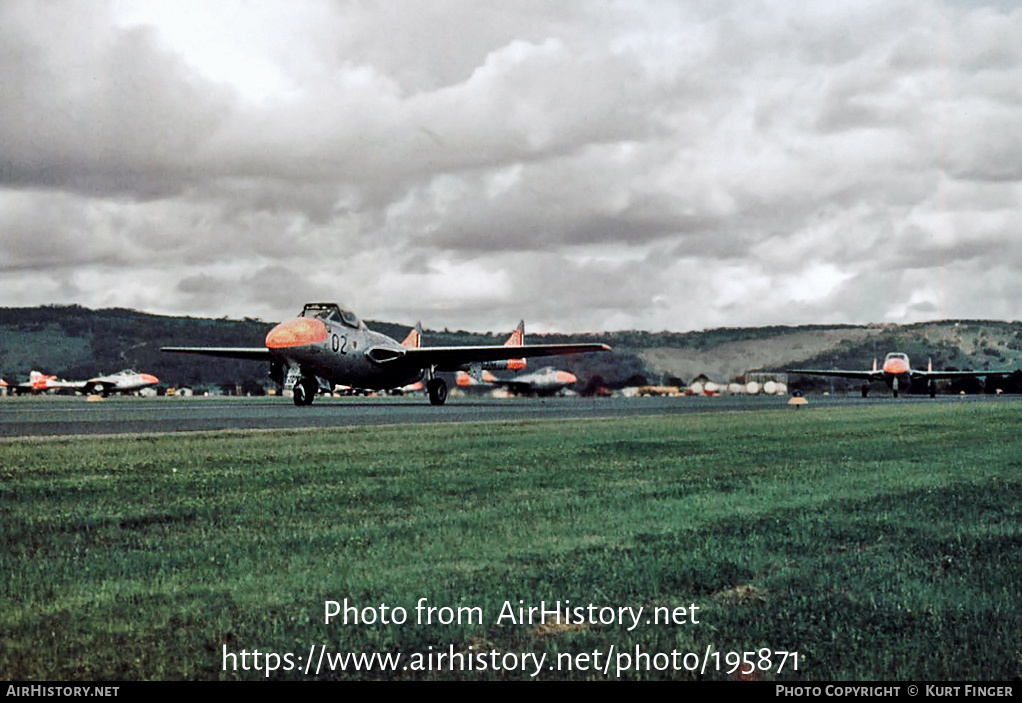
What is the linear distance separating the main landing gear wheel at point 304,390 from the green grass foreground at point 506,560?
26624 millimetres

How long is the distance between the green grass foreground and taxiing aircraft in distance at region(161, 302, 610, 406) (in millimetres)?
22760

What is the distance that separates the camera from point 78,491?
34.8 feet

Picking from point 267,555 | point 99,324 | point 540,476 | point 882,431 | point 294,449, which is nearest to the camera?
point 267,555

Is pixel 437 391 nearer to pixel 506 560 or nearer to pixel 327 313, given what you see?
pixel 327 313

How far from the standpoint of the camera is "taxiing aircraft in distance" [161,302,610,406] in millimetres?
37000

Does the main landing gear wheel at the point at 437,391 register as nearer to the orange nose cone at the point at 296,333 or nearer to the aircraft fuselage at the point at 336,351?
the aircraft fuselage at the point at 336,351

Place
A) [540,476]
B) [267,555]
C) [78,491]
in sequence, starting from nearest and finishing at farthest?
1. [267,555]
2. [78,491]
3. [540,476]

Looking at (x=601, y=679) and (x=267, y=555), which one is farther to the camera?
(x=267, y=555)

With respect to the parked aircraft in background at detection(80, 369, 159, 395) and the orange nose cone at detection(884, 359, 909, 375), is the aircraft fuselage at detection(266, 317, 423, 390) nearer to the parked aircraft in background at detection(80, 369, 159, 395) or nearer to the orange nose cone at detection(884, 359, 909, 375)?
the parked aircraft in background at detection(80, 369, 159, 395)

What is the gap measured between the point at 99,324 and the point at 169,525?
210799 millimetres

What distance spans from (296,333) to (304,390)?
582cm

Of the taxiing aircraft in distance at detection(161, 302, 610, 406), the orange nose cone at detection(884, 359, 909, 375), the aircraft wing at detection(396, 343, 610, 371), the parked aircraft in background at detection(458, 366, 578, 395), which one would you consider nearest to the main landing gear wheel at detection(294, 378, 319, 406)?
the taxiing aircraft in distance at detection(161, 302, 610, 406)

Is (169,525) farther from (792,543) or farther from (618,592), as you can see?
(792,543)
